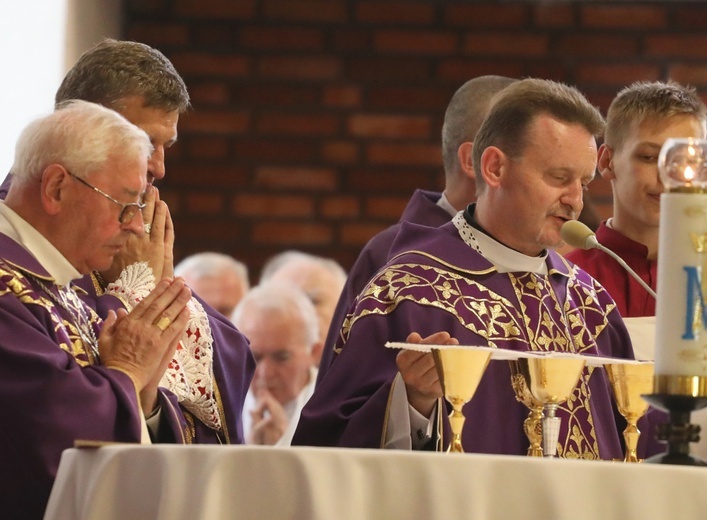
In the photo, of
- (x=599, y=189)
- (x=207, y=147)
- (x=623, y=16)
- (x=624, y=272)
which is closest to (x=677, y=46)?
(x=623, y=16)

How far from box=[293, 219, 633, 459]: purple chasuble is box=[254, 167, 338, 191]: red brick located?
4.02 m

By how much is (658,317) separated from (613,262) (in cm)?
194

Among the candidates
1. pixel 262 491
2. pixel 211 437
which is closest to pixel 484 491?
pixel 262 491

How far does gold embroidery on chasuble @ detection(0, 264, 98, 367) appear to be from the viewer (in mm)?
3062

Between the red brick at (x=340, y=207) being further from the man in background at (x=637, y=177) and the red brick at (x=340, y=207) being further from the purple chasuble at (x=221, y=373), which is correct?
the purple chasuble at (x=221, y=373)

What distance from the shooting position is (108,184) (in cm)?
322

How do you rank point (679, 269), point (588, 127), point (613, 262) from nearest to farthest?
point (679, 269) → point (588, 127) → point (613, 262)

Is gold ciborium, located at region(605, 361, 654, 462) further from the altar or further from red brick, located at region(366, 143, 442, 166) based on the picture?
red brick, located at region(366, 143, 442, 166)

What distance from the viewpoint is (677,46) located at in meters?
7.75

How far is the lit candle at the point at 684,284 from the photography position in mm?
2379

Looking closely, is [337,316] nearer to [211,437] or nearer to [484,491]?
[211,437]

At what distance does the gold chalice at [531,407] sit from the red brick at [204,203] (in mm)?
4812

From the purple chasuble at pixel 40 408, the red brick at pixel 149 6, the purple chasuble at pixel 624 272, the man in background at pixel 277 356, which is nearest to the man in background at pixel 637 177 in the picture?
the purple chasuble at pixel 624 272

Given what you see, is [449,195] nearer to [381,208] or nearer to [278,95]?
[381,208]
